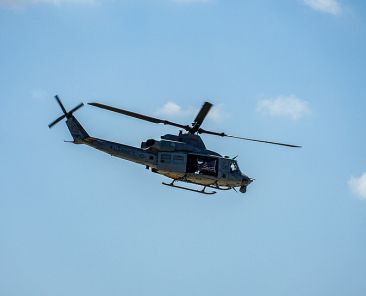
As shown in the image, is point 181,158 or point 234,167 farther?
point 234,167

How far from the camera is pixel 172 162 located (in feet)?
183

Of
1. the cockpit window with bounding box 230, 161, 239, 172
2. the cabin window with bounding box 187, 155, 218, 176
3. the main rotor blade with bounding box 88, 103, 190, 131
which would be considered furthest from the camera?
the cockpit window with bounding box 230, 161, 239, 172

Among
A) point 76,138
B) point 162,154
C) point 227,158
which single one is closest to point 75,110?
point 76,138

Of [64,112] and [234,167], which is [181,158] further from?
[64,112]

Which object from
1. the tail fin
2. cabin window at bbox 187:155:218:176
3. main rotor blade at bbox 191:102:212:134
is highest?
main rotor blade at bbox 191:102:212:134

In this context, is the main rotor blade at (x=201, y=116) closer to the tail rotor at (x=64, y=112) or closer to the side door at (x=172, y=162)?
the side door at (x=172, y=162)

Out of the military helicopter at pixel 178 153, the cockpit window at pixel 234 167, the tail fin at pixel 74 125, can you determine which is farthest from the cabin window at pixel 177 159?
the tail fin at pixel 74 125

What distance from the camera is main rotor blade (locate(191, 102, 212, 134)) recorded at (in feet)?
182

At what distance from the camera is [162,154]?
5572cm

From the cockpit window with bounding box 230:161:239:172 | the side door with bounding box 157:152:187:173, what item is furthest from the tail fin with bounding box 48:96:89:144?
the cockpit window with bounding box 230:161:239:172

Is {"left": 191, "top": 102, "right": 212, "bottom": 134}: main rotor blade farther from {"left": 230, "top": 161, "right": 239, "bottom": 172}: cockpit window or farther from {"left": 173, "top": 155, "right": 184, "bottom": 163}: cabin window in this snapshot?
{"left": 230, "top": 161, "right": 239, "bottom": 172}: cockpit window

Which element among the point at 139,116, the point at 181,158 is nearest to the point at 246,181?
the point at 181,158

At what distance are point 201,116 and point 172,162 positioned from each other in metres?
3.12

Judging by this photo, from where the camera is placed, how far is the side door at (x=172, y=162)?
5562 cm
